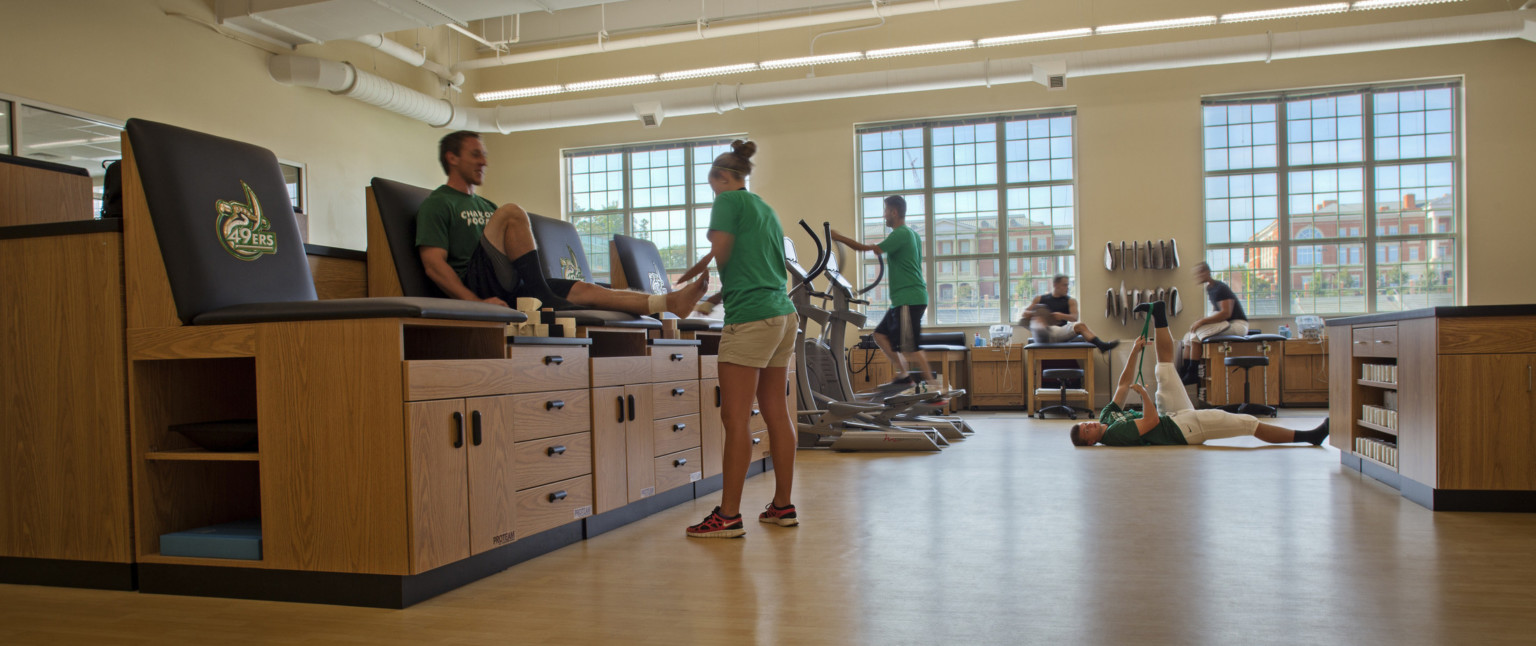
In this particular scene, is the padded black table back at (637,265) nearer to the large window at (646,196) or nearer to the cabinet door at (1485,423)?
the cabinet door at (1485,423)

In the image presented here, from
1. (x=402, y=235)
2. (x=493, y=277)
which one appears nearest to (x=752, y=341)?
(x=493, y=277)

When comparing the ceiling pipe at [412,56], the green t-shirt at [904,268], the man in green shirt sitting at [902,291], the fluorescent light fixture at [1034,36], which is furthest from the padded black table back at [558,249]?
the fluorescent light fixture at [1034,36]

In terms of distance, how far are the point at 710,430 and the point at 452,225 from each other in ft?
4.97

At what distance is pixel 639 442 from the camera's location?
371 cm

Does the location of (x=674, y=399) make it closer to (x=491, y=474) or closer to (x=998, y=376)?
(x=491, y=474)

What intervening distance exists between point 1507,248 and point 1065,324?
4927 mm

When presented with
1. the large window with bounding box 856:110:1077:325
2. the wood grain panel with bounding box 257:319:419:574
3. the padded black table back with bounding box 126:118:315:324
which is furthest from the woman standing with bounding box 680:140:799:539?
the large window with bounding box 856:110:1077:325

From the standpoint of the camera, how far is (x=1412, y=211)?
10.3 metres

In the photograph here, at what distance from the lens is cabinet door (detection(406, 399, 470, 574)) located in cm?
244

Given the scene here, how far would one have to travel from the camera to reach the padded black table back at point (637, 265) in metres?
5.56

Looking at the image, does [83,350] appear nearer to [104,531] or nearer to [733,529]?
[104,531]

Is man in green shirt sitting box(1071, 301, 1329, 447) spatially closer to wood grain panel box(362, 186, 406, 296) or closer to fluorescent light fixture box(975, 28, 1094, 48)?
fluorescent light fixture box(975, 28, 1094, 48)

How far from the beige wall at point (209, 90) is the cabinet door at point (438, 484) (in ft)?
22.1

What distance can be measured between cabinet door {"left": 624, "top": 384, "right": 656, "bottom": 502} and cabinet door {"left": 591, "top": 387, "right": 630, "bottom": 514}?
0.02 metres
